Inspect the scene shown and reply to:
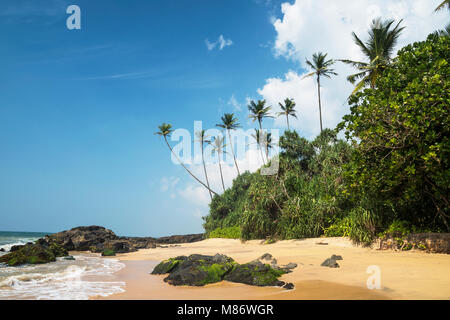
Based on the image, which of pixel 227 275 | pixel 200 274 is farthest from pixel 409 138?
pixel 200 274

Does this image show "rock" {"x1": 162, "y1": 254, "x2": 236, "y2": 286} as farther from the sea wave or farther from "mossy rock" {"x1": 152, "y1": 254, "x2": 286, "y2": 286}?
the sea wave

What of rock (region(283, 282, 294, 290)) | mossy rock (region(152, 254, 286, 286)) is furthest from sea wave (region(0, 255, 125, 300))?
rock (region(283, 282, 294, 290))

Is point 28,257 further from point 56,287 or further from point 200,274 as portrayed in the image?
point 200,274

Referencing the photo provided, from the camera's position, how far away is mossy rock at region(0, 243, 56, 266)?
11.5 metres

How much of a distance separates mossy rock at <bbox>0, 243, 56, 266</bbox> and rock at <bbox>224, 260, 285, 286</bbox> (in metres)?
10.2

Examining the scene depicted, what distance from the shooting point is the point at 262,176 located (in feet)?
62.3

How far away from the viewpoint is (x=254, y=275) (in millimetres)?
5617

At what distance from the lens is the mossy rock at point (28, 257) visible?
11539 millimetres

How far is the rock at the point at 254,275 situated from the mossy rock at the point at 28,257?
1017 cm

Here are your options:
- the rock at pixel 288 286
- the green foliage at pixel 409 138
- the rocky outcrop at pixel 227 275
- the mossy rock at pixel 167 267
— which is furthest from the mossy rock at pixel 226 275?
the green foliage at pixel 409 138

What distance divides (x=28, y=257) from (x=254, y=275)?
439 inches

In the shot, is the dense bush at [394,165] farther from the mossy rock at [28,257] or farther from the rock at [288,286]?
the mossy rock at [28,257]
